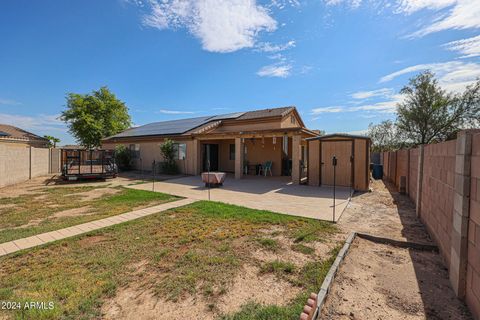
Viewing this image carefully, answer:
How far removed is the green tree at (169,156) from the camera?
15523 mm

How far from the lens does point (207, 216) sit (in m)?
5.83

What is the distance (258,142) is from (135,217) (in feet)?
38.3

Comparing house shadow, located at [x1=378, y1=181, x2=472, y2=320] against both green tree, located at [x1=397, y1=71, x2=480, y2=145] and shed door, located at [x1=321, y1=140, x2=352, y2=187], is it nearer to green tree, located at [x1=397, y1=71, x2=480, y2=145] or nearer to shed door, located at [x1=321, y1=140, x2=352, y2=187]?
shed door, located at [x1=321, y1=140, x2=352, y2=187]

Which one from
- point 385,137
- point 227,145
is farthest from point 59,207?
point 385,137

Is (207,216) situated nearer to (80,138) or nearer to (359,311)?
(359,311)

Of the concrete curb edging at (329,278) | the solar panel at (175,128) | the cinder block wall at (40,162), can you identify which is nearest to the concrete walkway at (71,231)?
the concrete curb edging at (329,278)

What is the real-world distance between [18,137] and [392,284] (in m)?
36.6

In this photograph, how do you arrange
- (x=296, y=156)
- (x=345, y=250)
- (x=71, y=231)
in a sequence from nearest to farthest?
(x=345, y=250) → (x=71, y=231) → (x=296, y=156)

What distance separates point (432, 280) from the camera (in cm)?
299

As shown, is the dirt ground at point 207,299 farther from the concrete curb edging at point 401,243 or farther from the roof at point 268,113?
the roof at point 268,113

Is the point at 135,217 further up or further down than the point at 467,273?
further down

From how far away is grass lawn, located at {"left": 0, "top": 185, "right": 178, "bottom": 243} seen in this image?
16.7ft

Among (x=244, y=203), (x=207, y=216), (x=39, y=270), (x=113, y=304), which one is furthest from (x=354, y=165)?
(x=39, y=270)

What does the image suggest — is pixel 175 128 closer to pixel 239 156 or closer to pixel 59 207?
pixel 239 156
